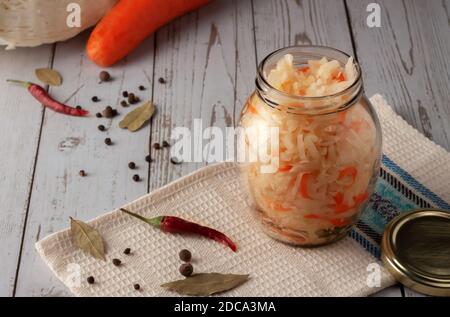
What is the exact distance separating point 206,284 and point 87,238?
299 millimetres

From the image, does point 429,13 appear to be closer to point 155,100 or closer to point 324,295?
point 155,100

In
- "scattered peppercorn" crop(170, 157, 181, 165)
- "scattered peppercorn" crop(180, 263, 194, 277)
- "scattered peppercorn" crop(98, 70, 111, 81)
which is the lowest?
"scattered peppercorn" crop(180, 263, 194, 277)

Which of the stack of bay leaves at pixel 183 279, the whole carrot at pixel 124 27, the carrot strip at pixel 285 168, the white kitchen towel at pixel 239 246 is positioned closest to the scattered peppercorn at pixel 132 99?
the whole carrot at pixel 124 27

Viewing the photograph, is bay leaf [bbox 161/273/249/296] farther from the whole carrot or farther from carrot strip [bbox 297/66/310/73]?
the whole carrot

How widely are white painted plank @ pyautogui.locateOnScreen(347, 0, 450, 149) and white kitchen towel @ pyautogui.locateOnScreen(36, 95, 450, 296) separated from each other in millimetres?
262

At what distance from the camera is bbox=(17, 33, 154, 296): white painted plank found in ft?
6.16

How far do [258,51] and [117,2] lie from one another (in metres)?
0.47

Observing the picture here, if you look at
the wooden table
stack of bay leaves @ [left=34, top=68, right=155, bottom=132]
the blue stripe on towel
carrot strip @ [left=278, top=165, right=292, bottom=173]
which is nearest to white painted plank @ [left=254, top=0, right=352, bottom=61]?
the wooden table

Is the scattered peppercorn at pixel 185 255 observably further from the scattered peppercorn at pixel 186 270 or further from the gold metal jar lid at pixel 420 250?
the gold metal jar lid at pixel 420 250

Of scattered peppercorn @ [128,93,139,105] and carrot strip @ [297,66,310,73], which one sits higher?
carrot strip @ [297,66,310,73]

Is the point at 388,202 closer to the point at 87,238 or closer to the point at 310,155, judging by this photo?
the point at 310,155

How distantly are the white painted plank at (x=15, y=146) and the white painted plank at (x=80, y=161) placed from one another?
25mm

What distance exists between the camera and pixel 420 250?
1755 mm
